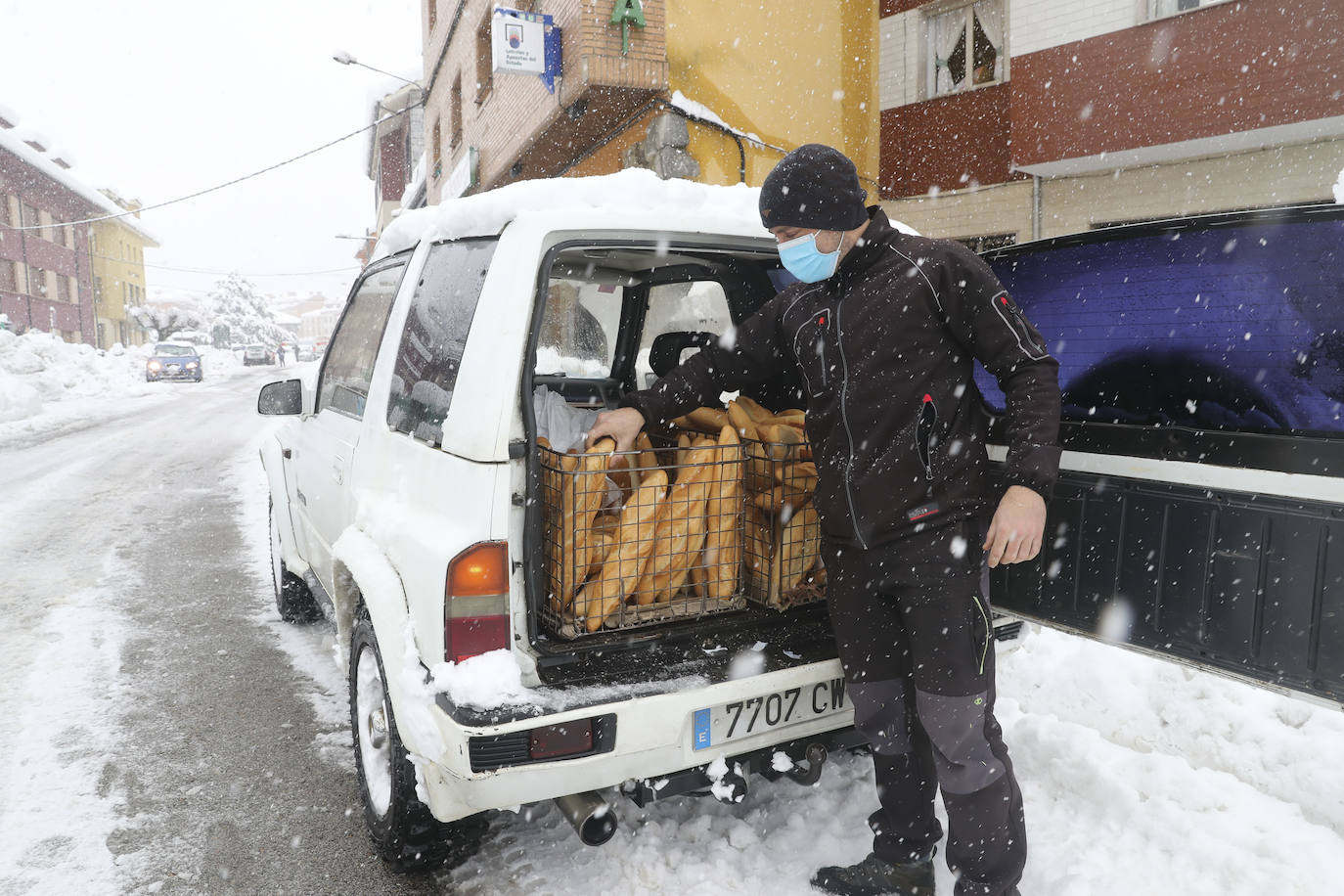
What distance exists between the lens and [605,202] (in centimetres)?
247

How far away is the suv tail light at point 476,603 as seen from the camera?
212cm

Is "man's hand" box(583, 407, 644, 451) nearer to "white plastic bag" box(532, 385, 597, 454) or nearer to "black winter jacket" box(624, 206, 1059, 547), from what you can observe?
"white plastic bag" box(532, 385, 597, 454)

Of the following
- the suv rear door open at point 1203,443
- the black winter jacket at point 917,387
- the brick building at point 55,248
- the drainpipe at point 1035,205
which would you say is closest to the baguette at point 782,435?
the black winter jacket at point 917,387

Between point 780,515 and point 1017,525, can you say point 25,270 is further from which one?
point 1017,525

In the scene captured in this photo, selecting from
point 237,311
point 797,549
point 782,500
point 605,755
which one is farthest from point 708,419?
point 237,311

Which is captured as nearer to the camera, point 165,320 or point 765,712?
point 765,712

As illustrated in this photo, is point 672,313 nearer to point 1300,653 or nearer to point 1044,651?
point 1044,651

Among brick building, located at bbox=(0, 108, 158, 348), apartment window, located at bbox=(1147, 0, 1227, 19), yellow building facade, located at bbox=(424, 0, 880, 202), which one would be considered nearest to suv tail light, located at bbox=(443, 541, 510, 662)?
yellow building facade, located at bbox=(424, 0, 880, 202)

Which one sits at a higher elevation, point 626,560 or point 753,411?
point 753,411

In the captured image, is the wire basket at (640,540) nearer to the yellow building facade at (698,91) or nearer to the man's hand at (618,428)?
the man's hand at (618,428)

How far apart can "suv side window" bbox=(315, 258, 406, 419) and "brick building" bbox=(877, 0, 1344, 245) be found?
8536 mm

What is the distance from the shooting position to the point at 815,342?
2.36 metres

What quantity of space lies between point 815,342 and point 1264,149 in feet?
29.5

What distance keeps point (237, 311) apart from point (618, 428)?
294 feet
